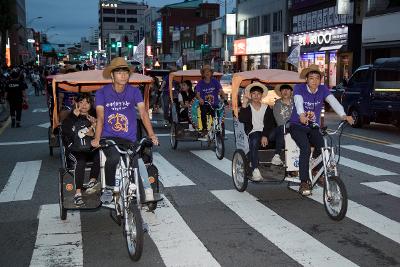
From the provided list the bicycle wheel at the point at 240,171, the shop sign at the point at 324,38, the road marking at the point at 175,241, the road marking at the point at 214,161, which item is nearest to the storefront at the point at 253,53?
the shop sign at the point at 324,38

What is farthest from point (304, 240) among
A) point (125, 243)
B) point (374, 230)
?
point (125, 243)

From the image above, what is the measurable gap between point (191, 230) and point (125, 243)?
0.87 metres

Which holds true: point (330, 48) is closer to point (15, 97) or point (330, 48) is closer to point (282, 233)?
point (15, 97)

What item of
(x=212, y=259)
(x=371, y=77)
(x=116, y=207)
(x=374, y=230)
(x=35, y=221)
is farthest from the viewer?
(x=371, y=77)

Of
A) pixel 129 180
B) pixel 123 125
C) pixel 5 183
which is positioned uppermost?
pixel 123 125

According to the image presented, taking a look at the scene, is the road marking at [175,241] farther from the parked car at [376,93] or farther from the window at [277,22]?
the window at [277,22]

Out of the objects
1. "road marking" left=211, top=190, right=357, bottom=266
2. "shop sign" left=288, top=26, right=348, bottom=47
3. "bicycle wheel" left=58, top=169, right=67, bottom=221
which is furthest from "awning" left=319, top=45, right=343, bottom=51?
"bicycle wheel" left=58, top=169, right=67, bottom=221

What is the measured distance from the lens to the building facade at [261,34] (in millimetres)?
46000

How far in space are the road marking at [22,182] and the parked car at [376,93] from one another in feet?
34.9

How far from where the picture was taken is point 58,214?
7.05 meters

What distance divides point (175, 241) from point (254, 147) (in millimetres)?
2550

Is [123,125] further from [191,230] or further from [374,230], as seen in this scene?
[374,230]

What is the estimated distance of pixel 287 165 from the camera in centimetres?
765

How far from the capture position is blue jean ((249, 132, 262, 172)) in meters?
7.87
